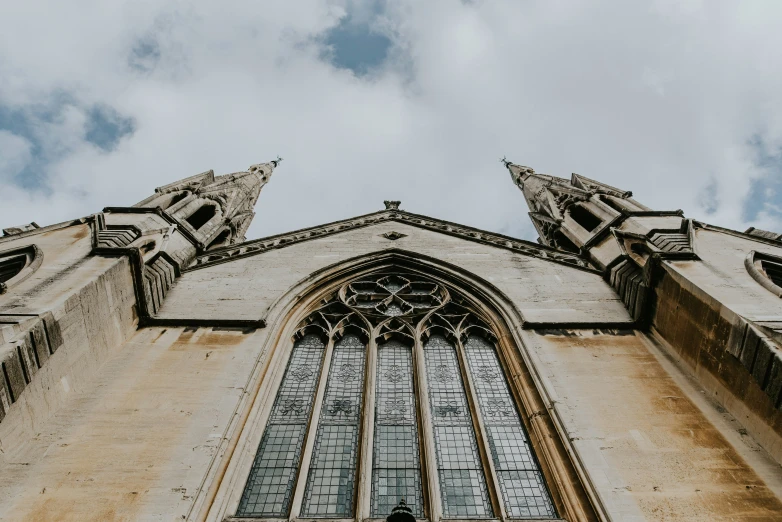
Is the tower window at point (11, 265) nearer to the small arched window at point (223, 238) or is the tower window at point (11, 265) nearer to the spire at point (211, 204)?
the spire at point (211, 204)

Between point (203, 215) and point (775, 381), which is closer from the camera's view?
point (775, 381)

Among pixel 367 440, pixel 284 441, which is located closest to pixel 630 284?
pixel 367 440

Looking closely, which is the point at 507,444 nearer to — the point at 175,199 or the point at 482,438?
the point at 482,438

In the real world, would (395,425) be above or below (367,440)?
above

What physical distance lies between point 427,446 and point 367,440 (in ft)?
2.59

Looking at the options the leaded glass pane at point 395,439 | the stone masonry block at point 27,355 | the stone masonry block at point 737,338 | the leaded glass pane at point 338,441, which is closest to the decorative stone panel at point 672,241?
the stone masonry block at point 737,338

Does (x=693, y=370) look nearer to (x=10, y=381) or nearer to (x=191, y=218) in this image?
(x=10, y=381)

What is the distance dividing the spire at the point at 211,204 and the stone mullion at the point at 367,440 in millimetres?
6355

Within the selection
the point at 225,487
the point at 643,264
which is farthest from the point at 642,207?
the point at 225,487

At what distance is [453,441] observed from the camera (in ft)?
25.9

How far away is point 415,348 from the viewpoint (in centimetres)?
1014

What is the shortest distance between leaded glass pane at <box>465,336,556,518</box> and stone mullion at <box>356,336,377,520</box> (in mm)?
1590

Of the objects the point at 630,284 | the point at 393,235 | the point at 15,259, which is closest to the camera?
the point at 15,259

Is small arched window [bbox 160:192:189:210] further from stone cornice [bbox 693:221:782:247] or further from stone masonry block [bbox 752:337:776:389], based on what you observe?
stone masonry block [bbox 752:337:776:389]
